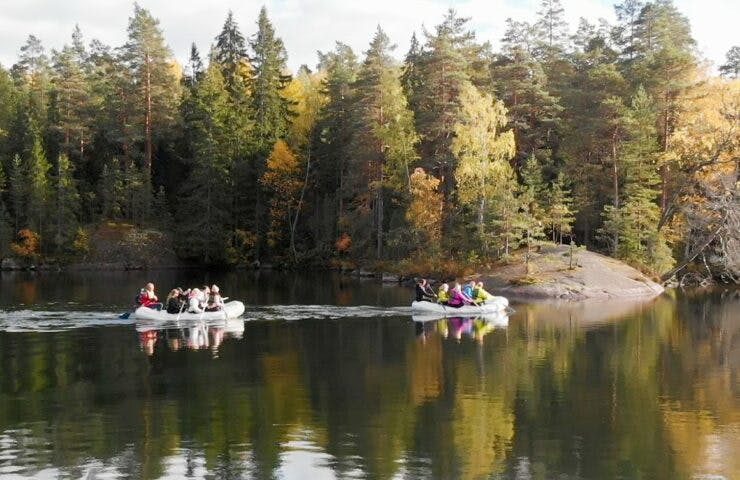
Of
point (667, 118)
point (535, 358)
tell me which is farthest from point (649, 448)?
point (667, 118)

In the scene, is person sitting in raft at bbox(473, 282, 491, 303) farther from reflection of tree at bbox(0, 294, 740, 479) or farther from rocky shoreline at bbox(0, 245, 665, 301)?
rocky shoreline at bbox(0, 245, 665, 301)

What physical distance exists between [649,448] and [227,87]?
65.1 m

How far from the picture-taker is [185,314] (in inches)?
1226

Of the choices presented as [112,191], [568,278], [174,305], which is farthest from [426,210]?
[112,191]

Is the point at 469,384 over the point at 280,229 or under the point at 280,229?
under

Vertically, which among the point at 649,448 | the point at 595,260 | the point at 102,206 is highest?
the point at 102,206

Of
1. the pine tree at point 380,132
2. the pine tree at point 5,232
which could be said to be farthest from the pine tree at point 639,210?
the pine tree at point 5,232

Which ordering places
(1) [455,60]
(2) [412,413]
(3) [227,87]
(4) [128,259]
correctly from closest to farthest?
(2) [412,413] → (1) [455,60] → (4) [128,259] → (3) [227,87]

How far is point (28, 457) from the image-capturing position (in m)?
12.8

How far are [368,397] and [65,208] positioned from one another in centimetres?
5505

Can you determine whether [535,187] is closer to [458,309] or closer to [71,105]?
[458,309]

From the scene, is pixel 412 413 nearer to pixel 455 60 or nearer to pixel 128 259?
pixel 455 60

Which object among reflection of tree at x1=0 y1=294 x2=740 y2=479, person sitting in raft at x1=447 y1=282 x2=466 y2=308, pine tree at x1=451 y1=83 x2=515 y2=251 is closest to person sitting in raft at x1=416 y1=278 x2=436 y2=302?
person sitting in raft at x1=447 y1=282 x2=466 y2=308

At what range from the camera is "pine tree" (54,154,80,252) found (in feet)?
215
